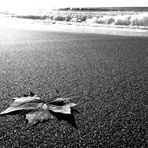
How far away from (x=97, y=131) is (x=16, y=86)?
919 mm

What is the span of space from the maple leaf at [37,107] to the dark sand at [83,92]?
0.16 ft

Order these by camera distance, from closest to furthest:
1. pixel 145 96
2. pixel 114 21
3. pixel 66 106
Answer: pixel 66 106
pixel 145 96
pixel 114 21

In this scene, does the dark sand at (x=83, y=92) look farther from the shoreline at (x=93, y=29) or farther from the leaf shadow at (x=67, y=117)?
the shoreline at (x=93, y=29)

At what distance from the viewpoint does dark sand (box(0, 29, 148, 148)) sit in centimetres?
122

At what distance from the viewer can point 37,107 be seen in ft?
4.91

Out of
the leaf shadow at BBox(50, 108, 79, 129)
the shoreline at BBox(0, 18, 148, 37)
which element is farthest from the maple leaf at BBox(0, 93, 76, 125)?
the shoreline at BBox(0, 18, 148, 37)

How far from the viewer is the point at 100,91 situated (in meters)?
1.85

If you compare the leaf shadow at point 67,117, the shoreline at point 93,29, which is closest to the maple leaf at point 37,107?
the leaf shadow at point 67,117

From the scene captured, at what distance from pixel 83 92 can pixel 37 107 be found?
0.46 m

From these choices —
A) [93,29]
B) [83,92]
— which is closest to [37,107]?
[83,92]

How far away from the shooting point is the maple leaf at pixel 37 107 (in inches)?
54.6

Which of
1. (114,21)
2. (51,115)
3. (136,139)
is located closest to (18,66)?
(51,115)

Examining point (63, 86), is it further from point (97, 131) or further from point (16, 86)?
point (97, 131)

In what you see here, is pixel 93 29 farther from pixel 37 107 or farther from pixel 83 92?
pixel 37 107
